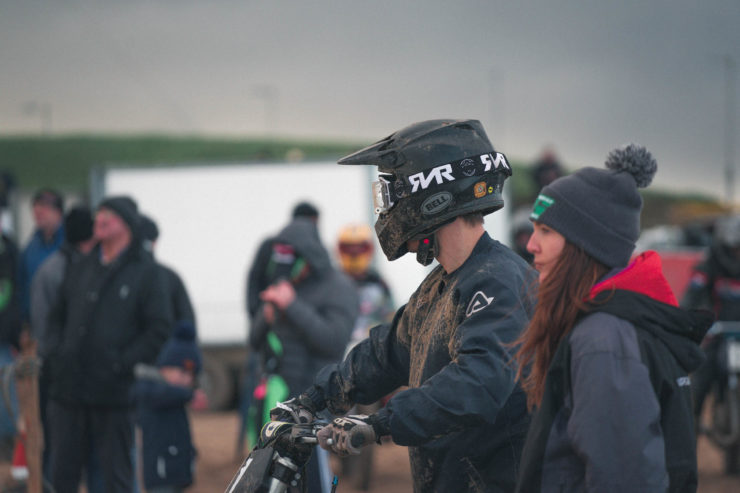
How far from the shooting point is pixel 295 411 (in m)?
2.95

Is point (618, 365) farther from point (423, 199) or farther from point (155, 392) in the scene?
point (155, 392)

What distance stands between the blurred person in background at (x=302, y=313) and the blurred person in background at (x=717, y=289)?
387 cm

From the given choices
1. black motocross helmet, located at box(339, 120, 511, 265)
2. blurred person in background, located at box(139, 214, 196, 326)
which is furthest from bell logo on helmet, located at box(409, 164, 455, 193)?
blurred person in background, located at box(139, 214, 196, 326)

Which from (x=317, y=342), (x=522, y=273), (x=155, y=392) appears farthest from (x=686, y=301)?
(x=522, y=273)

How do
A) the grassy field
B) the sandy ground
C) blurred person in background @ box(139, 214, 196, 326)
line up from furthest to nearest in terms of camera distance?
the grassy field → the sandy ground → blurred person in background @ box(139, 214, 196, 326)

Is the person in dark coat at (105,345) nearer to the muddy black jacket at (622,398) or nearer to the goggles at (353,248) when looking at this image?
the goggles at (353,248)

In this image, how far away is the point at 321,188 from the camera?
13102 millimetres

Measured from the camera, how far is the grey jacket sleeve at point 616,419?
2.21m

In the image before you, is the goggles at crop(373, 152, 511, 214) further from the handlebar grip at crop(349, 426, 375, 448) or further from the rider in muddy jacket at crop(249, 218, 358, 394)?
the rider in muddy jacket at crop(249, 218, 358, 394)

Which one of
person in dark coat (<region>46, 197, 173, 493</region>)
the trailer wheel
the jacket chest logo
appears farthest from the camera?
the trailer wheel

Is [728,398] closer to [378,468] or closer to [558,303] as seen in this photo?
[378,468]

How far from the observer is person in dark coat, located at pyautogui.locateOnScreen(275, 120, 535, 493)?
8.38 feet

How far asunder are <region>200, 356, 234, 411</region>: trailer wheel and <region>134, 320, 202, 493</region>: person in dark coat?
24.2 ft

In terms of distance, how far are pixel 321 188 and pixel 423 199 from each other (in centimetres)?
1026
